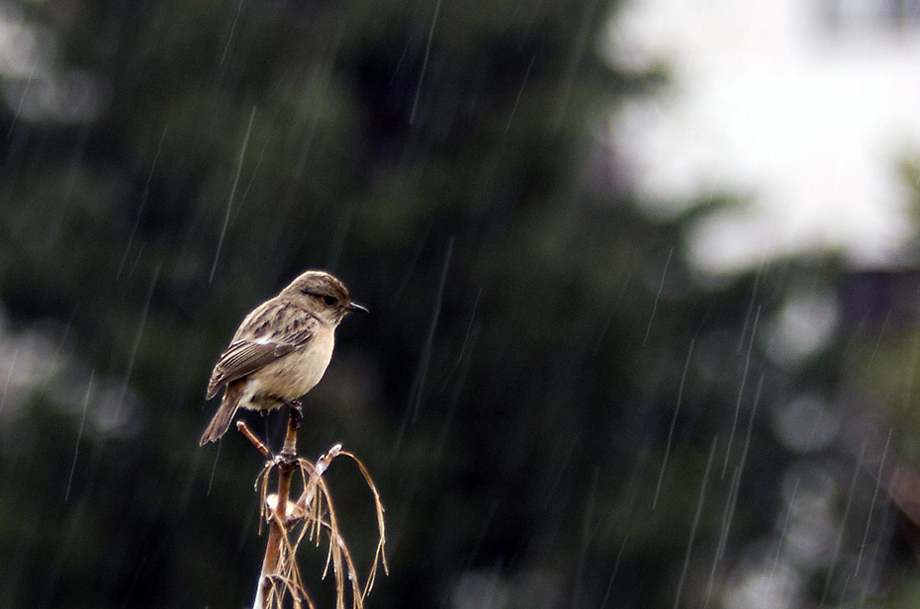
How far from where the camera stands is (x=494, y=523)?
12.2m

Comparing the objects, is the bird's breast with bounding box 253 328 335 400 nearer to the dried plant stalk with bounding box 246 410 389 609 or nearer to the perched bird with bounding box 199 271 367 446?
the perched bird with bounding box 199 271 367 446

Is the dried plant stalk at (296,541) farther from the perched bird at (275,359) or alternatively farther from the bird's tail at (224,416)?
the perched bird at (275,359)

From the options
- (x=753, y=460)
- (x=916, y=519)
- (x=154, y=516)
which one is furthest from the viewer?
(x=753, y=460)

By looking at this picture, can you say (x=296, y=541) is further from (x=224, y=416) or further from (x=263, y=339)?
(x=263, y=339)

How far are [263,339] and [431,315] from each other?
22.2ft

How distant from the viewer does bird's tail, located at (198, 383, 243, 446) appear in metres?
4.60

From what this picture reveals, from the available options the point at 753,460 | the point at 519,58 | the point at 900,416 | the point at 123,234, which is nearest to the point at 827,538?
the point at 753,460

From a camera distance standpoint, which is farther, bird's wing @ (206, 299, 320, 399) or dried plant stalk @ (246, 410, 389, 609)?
bird's wing @ (206, 299, 320, 399)

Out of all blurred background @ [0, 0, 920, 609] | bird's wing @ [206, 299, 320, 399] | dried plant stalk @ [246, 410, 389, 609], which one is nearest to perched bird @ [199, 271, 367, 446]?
bird's wing @ [206, 299, 320, 399]

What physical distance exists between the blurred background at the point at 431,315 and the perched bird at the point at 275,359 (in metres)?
5.48

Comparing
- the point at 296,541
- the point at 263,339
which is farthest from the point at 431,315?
the point at 296,541

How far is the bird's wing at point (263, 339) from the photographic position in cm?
518

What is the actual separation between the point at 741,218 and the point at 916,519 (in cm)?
616

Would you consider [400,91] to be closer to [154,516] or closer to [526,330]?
[526,330]
